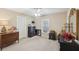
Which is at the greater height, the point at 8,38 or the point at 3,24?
the point at 3,24

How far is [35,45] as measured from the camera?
197 centimetres

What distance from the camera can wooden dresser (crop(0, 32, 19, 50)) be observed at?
1887 millimetres

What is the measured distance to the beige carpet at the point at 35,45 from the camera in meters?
1.92

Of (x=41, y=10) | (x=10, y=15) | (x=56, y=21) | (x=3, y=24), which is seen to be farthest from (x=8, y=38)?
(x=56, y=21)

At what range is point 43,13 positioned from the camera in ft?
6.51

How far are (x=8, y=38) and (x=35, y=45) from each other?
1.69 ft

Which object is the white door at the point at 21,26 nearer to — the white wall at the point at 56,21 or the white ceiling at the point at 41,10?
the white ceiling at the point at 41,10

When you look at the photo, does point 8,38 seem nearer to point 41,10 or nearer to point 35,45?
point 35,45

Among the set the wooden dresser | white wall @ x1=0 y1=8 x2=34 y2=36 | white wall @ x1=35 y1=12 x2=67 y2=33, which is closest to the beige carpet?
the wooden dresser
